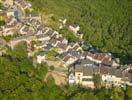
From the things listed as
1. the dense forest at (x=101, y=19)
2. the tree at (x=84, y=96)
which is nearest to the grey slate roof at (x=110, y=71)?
the tree at (x=84, y=96)

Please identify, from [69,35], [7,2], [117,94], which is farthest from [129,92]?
[7,2]

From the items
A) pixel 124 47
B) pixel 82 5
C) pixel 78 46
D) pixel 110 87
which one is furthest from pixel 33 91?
pixel 82 5

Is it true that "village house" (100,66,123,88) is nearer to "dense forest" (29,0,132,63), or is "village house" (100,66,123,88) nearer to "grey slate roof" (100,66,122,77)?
"grey slate roof" (100,66,122,77)

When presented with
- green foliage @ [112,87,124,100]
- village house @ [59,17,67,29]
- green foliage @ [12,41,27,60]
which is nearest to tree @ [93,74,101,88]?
green foliage @ [112,87,124,100]

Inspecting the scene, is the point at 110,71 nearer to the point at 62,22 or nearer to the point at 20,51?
the point at 20,51

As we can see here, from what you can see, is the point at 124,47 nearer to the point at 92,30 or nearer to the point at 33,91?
the point at 92,30

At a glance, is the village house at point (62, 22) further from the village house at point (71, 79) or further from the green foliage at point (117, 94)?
the green foliage at point (117, 94)

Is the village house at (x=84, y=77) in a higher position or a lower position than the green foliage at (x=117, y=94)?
higher
